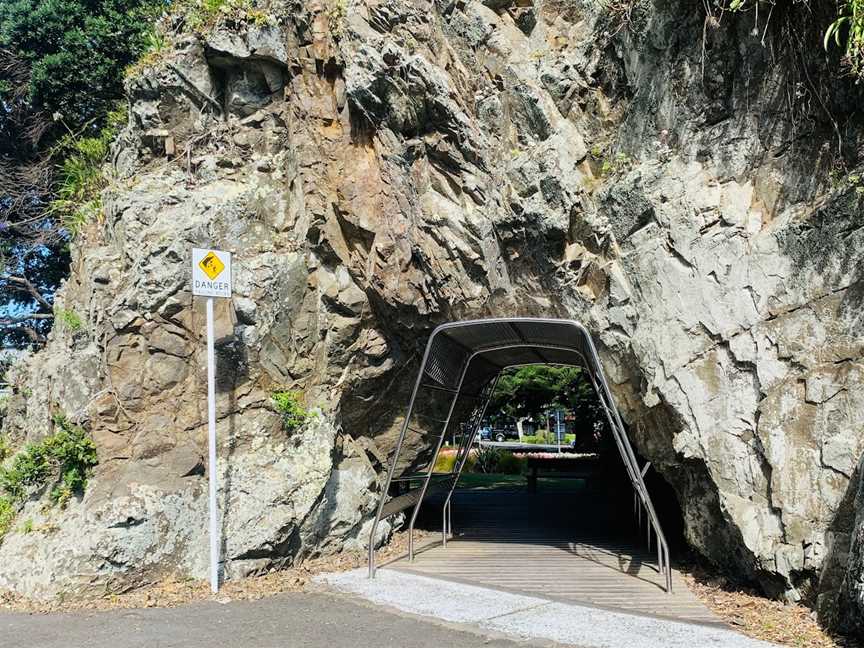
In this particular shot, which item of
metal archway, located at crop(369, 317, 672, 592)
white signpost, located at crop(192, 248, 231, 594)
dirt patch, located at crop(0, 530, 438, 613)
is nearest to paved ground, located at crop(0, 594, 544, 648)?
dirt patch, located at crop(0, 530, 438, 613)

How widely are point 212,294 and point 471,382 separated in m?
5.28

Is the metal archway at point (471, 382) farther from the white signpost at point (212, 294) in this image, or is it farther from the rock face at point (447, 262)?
the white signpost at point (212, 294)

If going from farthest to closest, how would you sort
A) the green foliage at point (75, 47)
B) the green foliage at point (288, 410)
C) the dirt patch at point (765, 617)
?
the green foliage at point (75, 47) < the green foliage at point (288, 410) < the dirt patch at point (765, 617)

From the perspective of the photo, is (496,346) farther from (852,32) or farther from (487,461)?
(487,461)

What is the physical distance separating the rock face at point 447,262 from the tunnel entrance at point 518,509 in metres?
0.50

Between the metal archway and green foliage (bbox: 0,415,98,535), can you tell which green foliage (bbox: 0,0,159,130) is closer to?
green foliage (bbox: 0,415,98,535)

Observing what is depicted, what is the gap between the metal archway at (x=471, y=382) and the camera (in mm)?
7957

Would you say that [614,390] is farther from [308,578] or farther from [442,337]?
[308,578]

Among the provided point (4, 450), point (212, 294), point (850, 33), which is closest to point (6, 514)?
point (4, 450)

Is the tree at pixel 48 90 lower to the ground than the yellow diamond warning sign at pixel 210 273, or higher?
higher

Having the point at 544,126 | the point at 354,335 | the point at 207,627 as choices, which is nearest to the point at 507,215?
the point at 544,126

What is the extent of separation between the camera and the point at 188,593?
6980 millimetres

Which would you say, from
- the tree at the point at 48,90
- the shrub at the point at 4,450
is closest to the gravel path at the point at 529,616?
A: the shrub at the point at 4,450

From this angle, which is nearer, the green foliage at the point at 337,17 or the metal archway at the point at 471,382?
the metal archway at the point at 471,382
